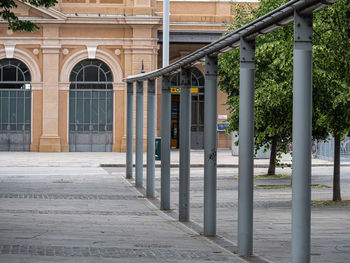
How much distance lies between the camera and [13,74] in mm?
39125

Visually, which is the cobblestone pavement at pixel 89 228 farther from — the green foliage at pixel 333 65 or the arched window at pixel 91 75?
the arched window at pixel 91 75

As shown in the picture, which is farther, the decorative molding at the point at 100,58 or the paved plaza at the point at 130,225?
the decorative molding at the point at 100,58

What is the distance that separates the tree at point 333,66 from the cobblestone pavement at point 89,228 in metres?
3.56

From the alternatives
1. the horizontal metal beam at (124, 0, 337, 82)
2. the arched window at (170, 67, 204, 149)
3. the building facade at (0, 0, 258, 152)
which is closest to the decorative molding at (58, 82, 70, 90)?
the building facade at (0, 0, 258, 152)

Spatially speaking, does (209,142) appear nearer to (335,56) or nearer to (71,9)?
(335,56)

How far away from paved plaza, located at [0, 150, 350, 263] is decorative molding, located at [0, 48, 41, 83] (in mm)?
17777

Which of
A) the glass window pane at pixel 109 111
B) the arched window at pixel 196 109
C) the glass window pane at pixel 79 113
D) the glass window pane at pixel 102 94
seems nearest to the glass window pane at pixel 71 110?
the glass window pane at pixel 79 113

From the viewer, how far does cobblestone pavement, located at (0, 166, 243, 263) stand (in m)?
8.14

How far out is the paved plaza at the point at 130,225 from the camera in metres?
8.38

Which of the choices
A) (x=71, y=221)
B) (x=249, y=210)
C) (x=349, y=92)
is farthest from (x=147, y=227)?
(x=349, y=92)

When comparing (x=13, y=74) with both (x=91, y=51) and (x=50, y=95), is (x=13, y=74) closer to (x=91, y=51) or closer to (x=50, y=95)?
(x=50, y=95)

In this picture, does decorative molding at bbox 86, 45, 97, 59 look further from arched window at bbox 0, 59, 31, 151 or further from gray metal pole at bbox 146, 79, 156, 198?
gray metal pole at bbox 146, 79, 156, 198

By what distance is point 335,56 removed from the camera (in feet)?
45.3

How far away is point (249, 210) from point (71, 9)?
31.9 meters
